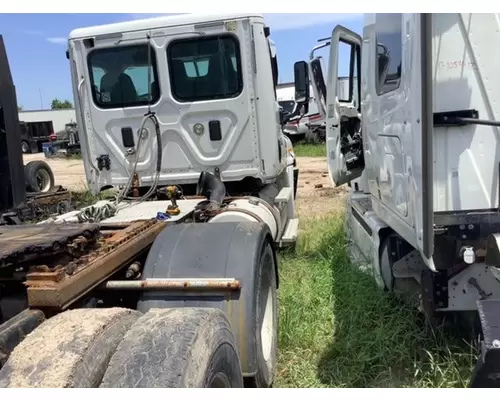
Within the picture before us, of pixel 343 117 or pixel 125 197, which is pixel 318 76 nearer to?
pixel 343 117

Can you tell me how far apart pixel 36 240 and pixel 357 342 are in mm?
2183

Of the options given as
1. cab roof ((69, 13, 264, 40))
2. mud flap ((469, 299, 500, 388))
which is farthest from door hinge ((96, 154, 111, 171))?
mud flap ((469, 299, 500, 388))

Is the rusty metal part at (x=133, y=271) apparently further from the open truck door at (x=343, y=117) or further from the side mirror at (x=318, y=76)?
the side mirror at (x=318, y=76)

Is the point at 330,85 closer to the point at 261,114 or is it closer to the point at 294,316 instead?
the point at 261,114

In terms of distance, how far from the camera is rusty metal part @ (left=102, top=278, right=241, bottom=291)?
2381 mm

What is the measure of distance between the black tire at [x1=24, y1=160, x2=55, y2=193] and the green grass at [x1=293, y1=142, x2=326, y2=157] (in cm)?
1089

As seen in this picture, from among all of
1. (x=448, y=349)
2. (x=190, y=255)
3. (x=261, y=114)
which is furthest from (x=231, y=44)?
(x=448, y=349)

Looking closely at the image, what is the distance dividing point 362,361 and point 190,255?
1.38m

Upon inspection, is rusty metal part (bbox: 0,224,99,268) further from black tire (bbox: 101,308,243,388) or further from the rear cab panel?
the rear cab panel

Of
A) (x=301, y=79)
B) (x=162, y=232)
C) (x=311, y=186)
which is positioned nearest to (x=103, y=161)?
(x=301, y=79)

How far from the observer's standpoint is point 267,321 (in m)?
3.17

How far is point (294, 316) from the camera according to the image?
12.7 feet

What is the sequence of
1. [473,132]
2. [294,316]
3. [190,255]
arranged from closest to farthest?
[190,255]
[473,132]
[294,316]

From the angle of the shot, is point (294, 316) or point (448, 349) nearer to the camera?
point (448, 349)
